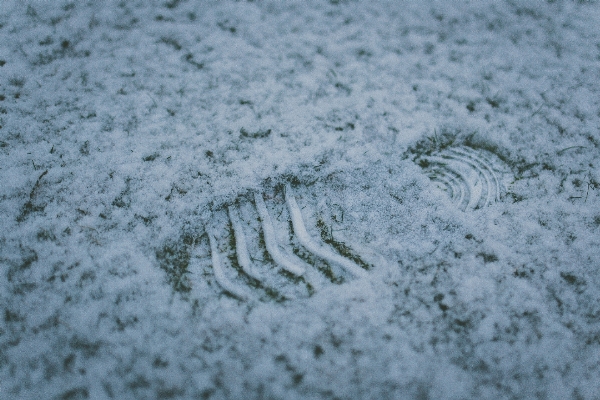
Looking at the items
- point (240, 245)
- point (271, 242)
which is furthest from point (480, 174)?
point (240, 245)

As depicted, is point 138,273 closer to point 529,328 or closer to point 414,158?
point 414,158

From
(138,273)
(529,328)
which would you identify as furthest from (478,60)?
(138,273)

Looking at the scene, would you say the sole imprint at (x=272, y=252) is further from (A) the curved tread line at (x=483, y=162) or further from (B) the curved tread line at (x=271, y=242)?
(A) the curved tread line at (x=483, y=162)

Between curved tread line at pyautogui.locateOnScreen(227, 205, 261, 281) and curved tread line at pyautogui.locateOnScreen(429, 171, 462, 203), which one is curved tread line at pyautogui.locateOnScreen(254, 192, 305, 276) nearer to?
curved tread line at pyautogui.locateOnScreen(227, 205, 261, 281)

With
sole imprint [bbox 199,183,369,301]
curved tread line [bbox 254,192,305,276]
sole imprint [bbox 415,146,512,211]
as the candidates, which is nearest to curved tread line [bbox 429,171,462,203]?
sole imprint [bbox 415,146,512,211]

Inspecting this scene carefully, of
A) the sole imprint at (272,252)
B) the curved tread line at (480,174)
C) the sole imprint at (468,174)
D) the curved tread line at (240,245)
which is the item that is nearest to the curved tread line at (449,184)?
the sole imprint at (468,174)

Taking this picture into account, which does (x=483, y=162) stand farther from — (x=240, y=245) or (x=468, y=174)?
(x=240, y=245)
